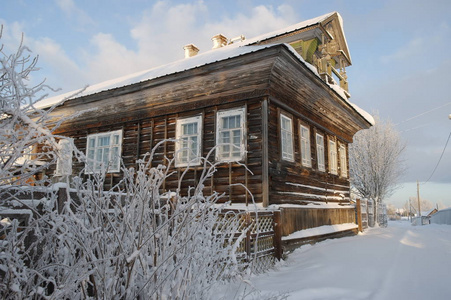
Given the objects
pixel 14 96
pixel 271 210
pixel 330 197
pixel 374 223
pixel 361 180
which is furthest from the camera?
pixel 361 180

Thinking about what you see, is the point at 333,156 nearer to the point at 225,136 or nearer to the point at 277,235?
the point at 225,136

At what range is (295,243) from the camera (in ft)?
29.5

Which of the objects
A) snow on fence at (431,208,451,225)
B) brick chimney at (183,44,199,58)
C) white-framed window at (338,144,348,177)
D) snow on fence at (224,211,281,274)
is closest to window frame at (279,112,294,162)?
snow on fence at (224,211,281,274)

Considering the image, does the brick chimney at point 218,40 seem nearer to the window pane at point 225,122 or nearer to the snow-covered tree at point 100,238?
the window pane at point 225,122

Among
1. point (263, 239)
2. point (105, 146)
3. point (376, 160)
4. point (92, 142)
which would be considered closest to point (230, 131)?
point (263, 239)

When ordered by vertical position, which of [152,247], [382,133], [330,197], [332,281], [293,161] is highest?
[382,133]

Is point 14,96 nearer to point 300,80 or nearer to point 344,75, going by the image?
point 300,80

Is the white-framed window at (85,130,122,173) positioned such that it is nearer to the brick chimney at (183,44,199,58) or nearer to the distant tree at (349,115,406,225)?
the brick chimney at (183,44,199,58)

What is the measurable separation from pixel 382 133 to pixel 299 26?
17.6m

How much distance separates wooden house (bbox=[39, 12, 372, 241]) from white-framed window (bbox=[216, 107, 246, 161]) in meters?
0.03

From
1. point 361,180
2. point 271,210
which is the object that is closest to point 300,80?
point 271,210

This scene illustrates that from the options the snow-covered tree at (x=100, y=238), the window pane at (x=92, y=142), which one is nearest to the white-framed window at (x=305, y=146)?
the window pane at (x=92, y=142)

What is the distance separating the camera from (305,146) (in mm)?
11367

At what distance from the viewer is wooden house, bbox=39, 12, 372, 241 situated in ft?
29.5
